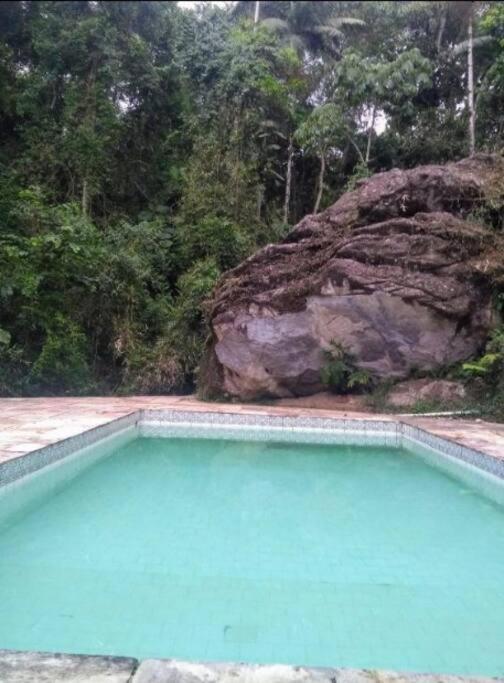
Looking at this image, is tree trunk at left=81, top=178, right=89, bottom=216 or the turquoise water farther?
tree trunk at left=81, top=178, right=89, bottom=216

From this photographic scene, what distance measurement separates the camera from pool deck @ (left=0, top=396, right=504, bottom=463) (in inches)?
221

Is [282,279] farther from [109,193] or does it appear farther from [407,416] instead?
[109,193]

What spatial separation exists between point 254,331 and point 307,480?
14.6 feet

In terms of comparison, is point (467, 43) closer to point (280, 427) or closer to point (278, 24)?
point (278, 24)

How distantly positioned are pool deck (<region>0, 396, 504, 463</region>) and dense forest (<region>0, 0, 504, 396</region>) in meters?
2.14

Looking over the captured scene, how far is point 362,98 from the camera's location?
15.3 metres

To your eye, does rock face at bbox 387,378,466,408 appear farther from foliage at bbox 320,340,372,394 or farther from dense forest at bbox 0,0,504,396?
dense forest at bbox 0,0,504,396

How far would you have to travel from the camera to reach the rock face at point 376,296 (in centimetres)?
952

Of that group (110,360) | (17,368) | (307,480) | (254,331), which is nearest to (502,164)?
(254,331)

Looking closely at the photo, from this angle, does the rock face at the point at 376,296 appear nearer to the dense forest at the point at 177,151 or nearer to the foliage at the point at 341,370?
the foliage at the point at 341,370

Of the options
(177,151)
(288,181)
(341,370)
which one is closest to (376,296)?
(341,370)

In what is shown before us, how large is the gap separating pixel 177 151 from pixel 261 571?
14585mm

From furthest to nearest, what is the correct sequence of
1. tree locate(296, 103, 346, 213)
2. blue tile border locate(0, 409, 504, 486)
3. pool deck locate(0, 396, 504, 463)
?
tree locate(296, 103, 346, 213) < blue tile border locate(0, 409, 504, 486) < pool deck locate(0, 396, 504, 463)

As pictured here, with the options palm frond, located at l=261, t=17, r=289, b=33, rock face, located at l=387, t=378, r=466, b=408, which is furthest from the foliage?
palm frond, located at l=261, t=17, r=289, b=33
